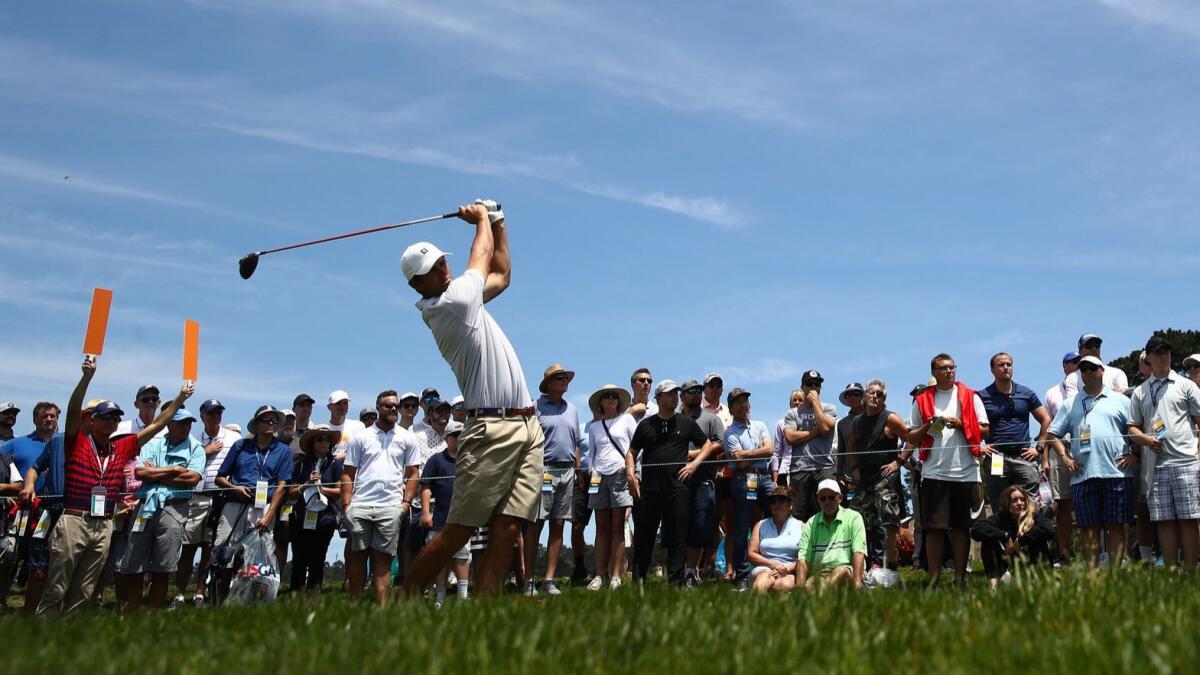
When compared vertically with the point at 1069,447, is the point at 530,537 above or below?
below

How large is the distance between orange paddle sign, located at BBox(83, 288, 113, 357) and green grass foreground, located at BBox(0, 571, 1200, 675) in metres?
4.76

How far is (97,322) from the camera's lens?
10.5m

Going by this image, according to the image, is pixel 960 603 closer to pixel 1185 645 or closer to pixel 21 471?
pixel 1185 645

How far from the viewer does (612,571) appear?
1259cm

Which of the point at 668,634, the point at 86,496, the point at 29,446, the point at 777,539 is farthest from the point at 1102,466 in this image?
the point at 29,446

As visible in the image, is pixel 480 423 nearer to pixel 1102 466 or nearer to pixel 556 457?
pixel 556 457

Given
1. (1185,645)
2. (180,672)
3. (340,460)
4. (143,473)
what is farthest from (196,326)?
(1185,645)

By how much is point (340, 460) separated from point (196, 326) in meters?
2.88

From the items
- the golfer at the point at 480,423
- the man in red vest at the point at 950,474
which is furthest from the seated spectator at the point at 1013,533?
the golfer at the point at 480,423

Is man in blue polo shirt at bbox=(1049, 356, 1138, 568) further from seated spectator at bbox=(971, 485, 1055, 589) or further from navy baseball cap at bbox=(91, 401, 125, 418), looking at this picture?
navy baseball cap at bbox=(91, 401, 125, 418)

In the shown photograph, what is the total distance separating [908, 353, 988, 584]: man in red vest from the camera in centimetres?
1130

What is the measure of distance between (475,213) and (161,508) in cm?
630

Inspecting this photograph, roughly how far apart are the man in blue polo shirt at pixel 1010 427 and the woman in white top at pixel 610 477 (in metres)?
3.83

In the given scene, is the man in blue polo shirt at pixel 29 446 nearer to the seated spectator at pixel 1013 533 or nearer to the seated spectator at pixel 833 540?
the seated spectator at pixel 833 540
